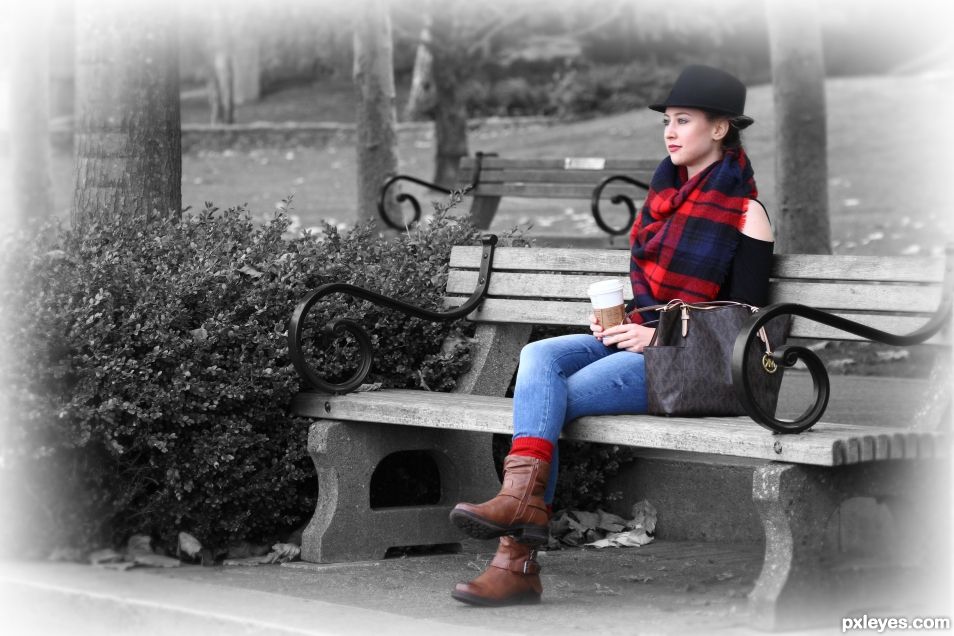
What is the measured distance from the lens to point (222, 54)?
35250mm

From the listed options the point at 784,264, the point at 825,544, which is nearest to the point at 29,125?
the point at 784,264

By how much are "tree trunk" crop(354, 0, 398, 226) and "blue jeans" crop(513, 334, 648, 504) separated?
6.14 m

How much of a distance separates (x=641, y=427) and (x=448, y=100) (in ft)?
54.1

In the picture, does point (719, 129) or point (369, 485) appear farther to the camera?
point (369, 485)

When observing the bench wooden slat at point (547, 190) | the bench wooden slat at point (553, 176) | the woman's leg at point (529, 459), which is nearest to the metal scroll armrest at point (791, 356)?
the woman's leg at point (529, 459)

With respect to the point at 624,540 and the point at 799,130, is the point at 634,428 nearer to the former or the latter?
the point at 624,540

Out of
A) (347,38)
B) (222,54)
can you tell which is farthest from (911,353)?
(222,54)

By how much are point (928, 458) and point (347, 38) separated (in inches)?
1188

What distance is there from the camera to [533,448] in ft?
13.7

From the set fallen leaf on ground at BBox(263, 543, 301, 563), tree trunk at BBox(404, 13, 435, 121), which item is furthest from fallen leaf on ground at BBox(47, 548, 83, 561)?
tree trunk at BBox(404, 13, 435, 121)

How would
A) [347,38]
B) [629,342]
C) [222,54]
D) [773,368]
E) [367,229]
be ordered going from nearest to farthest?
[773,368], [629,342], [367,229], [347,38], [222,54]

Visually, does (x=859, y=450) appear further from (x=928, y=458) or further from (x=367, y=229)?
(x=367, y=229)

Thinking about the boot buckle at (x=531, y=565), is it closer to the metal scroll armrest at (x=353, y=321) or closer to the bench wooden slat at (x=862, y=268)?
the metal scroll armrest at (x=353, y=321)

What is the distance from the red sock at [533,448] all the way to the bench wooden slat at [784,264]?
108cm
